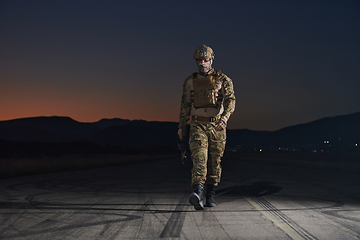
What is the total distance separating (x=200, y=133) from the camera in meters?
5.99

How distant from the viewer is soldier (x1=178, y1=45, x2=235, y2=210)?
5.95m

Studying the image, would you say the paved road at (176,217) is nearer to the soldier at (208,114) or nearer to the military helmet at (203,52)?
the soldier at (208,114)

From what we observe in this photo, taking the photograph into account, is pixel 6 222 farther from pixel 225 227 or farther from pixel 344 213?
pixel 344 213

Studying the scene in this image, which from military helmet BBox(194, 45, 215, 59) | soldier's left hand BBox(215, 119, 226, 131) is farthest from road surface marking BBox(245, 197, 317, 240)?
military helmet BBox(194, 45, 215, 59)

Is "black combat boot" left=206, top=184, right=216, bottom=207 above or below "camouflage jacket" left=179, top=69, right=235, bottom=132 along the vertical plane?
below

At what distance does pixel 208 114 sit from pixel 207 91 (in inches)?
15.7

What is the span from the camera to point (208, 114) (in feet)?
20.0

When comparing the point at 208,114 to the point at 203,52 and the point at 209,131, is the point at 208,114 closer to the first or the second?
the point at 209,131

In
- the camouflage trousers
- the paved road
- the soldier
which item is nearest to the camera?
the paved road

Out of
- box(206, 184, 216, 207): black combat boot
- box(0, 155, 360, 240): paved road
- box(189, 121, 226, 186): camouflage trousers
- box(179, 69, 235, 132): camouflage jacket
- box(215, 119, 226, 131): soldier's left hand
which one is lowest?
box(0, 155, 360, 240): paved road

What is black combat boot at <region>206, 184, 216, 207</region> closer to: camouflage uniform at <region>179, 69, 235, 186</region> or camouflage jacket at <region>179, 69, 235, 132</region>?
camouflage uniform at <region>179, 69, 235, 186</region>

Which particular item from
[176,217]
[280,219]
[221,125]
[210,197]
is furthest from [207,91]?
[280,219]

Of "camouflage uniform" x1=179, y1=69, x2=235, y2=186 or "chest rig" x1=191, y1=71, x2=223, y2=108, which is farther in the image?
"chest rig" x1=191, y1=71, x2=223, y2=108

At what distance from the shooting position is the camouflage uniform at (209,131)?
19.4 ft
